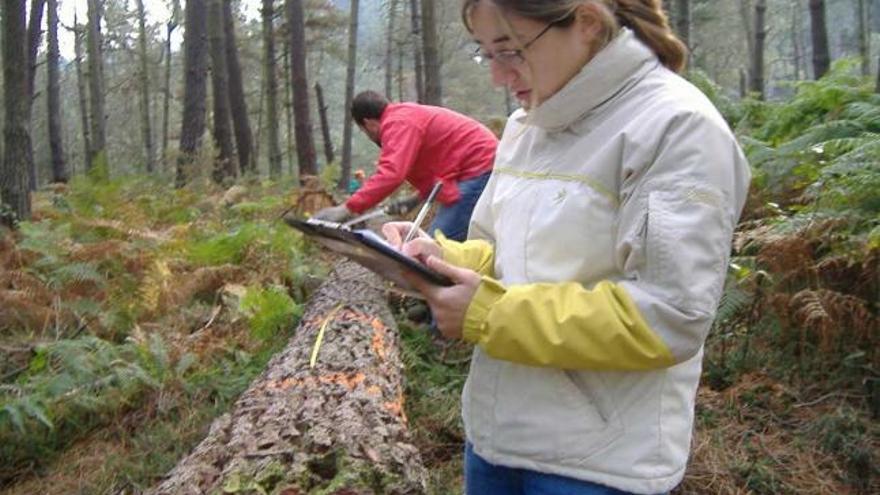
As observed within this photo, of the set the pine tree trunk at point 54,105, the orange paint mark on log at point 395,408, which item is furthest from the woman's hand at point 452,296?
the pine tree trunk at point 54,105

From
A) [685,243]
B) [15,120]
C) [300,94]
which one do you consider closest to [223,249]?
[15,120]

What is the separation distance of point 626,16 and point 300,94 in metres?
12.5

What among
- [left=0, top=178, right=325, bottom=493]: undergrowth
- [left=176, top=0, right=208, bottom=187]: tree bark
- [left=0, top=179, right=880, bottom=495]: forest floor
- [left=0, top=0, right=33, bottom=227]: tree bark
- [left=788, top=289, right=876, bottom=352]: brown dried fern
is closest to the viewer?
[left=0, top=179, right=880, bottom=495]: forest floor

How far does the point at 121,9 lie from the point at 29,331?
38.1 metres

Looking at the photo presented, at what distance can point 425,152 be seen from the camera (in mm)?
5953

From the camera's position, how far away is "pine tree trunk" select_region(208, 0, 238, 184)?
14.0 metres

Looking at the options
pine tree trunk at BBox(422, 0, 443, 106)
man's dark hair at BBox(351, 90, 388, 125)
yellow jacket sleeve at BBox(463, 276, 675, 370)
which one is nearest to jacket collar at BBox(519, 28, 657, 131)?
yellow jacket sleeve at BBox(463, 276, 675, 370)

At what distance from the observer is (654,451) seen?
1453 millimetres

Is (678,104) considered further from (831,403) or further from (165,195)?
(165,195)

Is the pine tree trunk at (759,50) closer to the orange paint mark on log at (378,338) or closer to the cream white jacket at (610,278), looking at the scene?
the orange paint mark on log at (378,338)

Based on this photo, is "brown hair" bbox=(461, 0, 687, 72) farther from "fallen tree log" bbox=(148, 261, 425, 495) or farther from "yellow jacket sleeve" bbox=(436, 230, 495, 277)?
"fallen tree log" bbox=(148, 261, 425, 495)

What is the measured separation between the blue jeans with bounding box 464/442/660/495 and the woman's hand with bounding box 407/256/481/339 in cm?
37

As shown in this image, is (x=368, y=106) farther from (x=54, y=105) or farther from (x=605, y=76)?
(x=54, y=105)

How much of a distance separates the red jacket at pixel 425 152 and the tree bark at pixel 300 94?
794 centimetres
